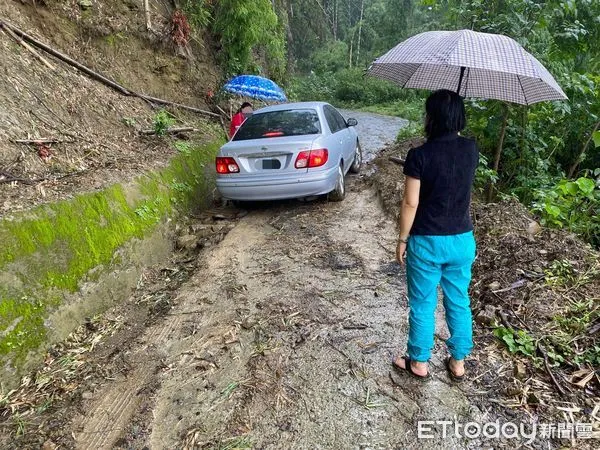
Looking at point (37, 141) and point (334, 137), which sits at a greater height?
point (37, 141)

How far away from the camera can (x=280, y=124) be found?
238 inches

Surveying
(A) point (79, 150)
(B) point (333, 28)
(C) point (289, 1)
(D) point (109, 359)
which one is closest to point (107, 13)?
(A) point (79, 150)

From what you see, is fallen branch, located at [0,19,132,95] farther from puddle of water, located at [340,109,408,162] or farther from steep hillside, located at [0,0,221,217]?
puddle of water, located at [340,109,408,162]

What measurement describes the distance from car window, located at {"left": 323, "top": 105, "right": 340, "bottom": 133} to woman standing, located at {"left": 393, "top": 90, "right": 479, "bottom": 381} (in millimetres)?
4033

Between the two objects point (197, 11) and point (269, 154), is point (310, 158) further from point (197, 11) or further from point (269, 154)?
point (197, 11)

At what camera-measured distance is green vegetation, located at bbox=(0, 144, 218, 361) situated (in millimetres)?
3092

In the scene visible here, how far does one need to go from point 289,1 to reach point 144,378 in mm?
27933

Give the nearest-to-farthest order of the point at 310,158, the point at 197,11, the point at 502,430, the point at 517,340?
the point at 502,430, the point at 517,340, the point at 310,158, the point at 197,11

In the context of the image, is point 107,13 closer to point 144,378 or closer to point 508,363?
point 144,378

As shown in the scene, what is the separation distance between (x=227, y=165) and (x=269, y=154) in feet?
2.08

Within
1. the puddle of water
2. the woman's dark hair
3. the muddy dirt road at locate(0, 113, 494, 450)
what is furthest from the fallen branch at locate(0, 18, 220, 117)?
the woman's dark hair

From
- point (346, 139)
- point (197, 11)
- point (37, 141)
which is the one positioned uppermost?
point (197, 11)

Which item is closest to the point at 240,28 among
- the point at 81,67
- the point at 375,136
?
the point at 81,67

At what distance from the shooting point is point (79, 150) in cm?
506
